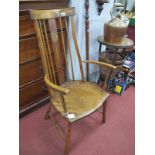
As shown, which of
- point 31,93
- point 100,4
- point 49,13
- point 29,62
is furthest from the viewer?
point 100,4

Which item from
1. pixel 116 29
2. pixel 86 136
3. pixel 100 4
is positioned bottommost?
pixel 86 136

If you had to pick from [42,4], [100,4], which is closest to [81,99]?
[42,4]

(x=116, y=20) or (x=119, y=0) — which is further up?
(x=119, y=0)

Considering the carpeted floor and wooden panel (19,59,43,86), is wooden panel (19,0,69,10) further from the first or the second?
the carpeted floor

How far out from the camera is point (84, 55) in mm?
2162

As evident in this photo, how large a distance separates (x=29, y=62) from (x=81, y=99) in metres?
0.58

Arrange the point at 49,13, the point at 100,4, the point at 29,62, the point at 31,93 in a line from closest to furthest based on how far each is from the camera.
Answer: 1. the point at 49,13
2. the point at 29,62
3. the point at 31,93
4. the point at 100,4

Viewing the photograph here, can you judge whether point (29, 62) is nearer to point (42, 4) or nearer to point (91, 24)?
point (42, 4)

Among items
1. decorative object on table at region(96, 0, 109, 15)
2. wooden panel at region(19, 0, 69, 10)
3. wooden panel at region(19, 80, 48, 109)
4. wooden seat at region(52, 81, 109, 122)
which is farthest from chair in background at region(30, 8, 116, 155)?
decorative object on table at region(96, 0, 109, 15)

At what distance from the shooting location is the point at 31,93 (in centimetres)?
184

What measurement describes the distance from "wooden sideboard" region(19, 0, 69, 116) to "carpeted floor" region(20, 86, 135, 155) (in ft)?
0.50

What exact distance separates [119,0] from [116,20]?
1.23m
